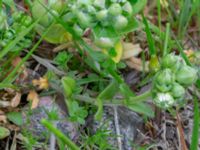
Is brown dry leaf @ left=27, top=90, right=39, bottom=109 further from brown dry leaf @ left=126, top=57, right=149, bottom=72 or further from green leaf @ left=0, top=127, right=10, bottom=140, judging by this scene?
brown dry leaf @ left=126, top=57, right=149, bottom=72

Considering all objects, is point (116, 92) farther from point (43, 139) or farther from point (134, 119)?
point (43, 139)

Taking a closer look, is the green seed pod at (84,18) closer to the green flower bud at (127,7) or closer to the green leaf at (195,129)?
the green flower bud at (127,7)

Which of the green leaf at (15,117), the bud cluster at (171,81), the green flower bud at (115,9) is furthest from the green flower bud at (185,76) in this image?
the green leaf at (15,117)

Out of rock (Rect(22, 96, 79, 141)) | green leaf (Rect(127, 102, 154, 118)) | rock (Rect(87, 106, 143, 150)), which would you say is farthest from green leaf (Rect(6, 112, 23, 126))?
green leaf (Rect(127, 102, 154, 118))

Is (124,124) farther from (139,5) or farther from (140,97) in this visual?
(139,5)

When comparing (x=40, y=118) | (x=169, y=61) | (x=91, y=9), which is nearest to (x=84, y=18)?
(x=91, y=9)

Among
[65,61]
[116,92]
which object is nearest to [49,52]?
[65,61]
